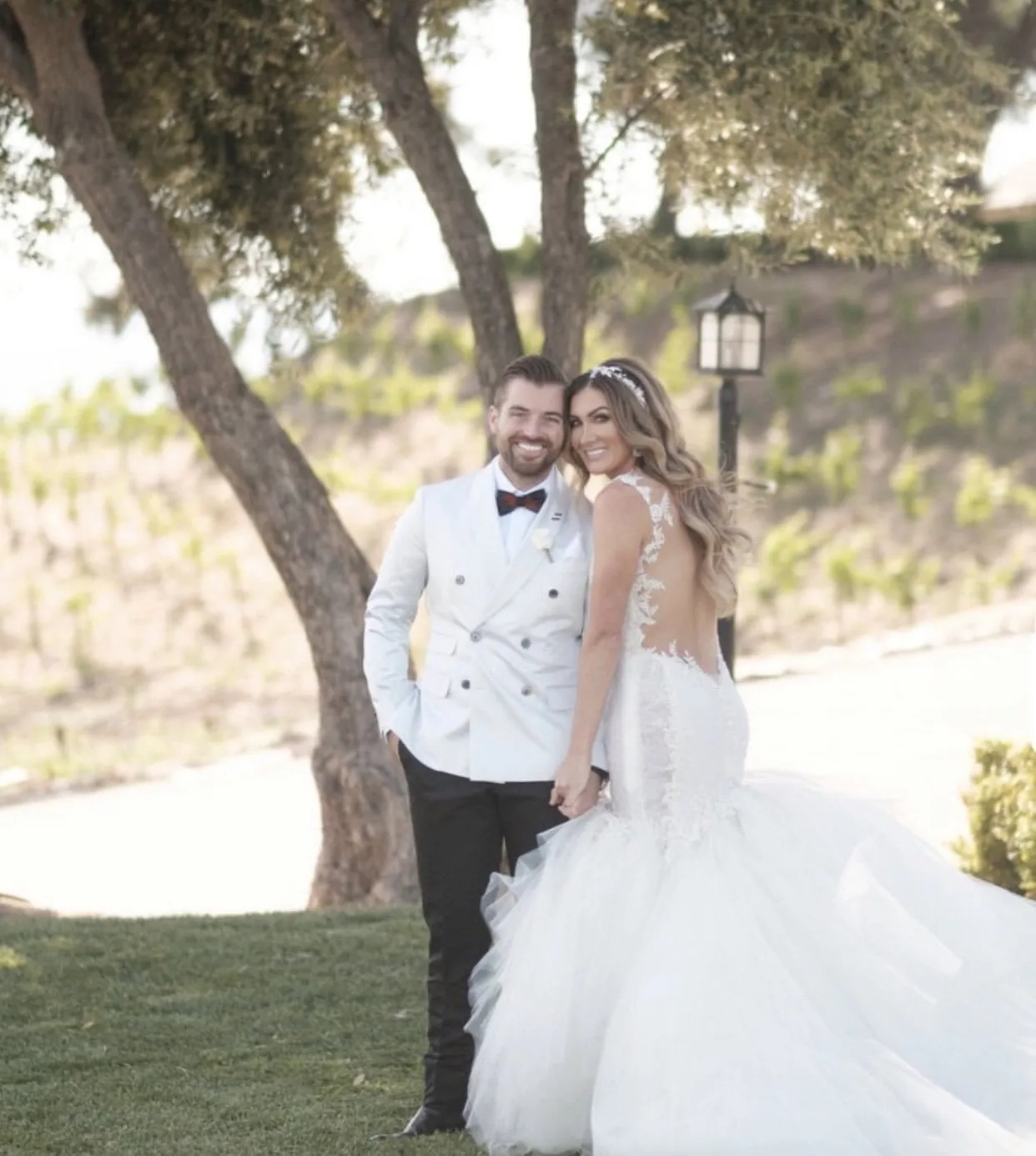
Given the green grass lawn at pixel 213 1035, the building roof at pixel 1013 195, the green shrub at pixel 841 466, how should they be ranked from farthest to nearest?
the green shrub at pixel 841 466 → the building roof at pixel 1013 195 → the green grass lawn at pixel 213 1035

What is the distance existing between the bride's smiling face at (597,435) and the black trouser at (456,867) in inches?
32.0

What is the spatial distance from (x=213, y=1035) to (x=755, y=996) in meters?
2.48

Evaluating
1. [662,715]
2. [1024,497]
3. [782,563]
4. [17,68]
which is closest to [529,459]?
[662,715]

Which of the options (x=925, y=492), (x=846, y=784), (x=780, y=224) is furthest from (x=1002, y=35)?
(x=846, y=784)

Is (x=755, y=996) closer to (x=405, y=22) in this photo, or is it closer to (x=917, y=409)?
(x=405, y=22)

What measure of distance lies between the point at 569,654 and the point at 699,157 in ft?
15.4

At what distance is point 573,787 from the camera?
4621 mm

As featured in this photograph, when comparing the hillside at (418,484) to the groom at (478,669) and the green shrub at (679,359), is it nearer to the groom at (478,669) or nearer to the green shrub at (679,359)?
the green shrub at (679,359)

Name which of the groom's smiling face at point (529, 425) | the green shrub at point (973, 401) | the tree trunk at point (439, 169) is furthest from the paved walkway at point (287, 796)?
the groom's smiling face at point (529, 425)

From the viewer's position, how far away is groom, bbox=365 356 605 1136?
475 cm

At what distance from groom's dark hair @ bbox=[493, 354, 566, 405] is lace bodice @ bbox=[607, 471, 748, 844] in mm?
305

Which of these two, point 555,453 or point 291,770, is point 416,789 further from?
point 291,770

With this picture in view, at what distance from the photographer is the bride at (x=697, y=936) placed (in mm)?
4227

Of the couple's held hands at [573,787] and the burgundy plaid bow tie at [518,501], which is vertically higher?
the burgundy plaid bow tie at [518,501]
